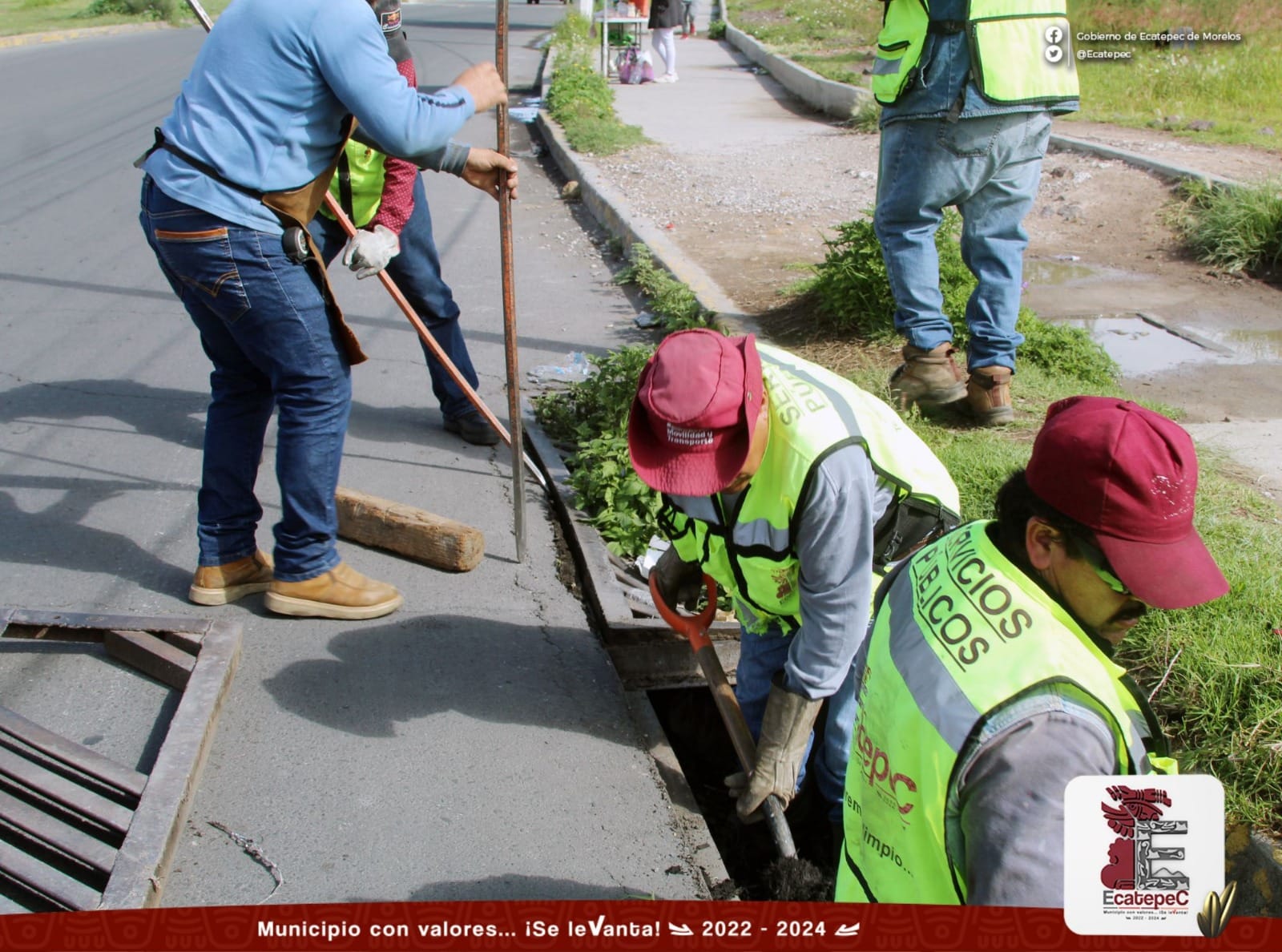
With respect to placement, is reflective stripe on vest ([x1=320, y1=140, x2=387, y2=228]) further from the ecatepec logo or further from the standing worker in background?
the ecatepec logo

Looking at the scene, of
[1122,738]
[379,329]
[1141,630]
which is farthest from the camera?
[379,329]

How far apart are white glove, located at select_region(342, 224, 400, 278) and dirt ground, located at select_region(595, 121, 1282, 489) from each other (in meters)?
3.25

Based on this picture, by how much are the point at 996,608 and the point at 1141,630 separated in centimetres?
194

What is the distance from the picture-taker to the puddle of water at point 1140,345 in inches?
218

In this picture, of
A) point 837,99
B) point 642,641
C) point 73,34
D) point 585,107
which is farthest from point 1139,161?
point 73,34

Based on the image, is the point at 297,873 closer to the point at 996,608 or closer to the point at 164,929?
the point at 164,929

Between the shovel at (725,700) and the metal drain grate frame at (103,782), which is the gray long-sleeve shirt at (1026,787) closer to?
the shovel at (725,700)

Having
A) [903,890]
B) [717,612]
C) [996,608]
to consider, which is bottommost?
[717,612]

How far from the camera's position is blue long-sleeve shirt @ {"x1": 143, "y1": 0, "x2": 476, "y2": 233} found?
9.21 feet

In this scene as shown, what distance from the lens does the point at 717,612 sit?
391cm

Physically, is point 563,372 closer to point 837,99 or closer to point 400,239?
point 400,239

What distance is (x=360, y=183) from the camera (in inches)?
162

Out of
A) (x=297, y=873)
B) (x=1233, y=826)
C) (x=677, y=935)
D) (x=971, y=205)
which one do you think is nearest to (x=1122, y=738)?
(x=677, y=935)

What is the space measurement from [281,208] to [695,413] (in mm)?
1460
